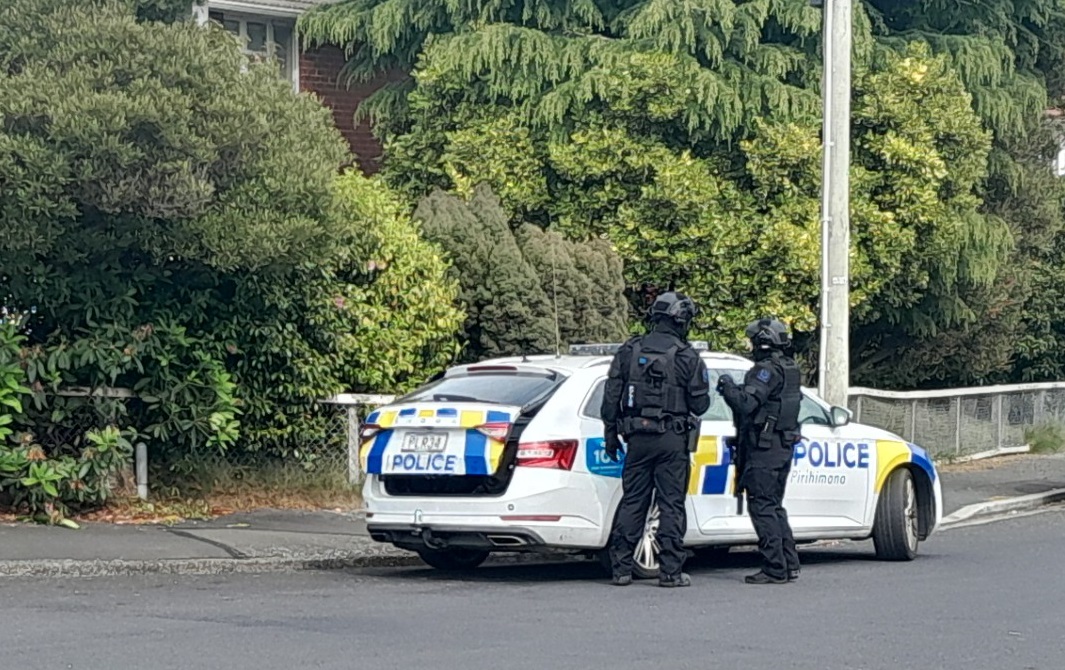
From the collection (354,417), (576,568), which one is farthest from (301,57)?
(576,568)

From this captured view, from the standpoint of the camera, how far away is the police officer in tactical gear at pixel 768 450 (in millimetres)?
10688

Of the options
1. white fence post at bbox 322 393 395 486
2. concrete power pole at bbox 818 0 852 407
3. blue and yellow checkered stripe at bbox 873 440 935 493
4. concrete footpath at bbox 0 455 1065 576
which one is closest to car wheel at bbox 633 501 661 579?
concrete footpath at bbox 0 455 1065 576

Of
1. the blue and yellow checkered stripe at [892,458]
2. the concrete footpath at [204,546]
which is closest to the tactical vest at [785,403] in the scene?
the blue and yellow checkered stripe at [892,458]

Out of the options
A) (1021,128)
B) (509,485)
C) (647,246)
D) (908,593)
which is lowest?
(908,593)

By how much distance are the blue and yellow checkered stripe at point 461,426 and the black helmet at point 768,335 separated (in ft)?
5.71

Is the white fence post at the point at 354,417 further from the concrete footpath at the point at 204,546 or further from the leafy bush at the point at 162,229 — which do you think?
the concrete footpath at the point at 204,546

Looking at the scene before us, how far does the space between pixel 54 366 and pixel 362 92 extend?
968 cm

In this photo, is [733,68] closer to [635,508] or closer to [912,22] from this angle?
[912,22]

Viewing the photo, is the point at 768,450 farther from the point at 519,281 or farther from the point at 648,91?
the point at 648,91

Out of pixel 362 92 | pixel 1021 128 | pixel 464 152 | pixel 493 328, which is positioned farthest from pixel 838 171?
pixel 362 92

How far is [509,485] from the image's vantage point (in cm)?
1030

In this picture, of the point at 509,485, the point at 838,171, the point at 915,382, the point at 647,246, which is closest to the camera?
the point at 509,485

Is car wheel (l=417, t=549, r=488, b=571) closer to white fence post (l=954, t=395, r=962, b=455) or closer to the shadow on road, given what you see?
the shadow on road

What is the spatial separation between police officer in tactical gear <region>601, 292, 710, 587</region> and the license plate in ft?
3.29
